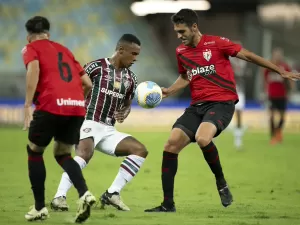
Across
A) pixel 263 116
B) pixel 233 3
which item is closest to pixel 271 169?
pixel 263 116

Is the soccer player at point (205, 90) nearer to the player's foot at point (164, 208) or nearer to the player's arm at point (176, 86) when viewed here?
the player's foot at point (164, 208)

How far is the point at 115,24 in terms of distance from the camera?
1293 inches

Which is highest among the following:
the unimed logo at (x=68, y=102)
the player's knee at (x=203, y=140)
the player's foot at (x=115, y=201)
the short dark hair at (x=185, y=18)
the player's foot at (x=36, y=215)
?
the short dark hair at (x=185, y=18)

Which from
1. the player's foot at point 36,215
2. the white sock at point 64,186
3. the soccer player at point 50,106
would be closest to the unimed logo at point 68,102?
the soccer player at point 50,106

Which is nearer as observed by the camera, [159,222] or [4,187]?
[159,222]

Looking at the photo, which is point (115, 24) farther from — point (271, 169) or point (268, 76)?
point (271, 169)

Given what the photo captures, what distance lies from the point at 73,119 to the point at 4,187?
143 inches

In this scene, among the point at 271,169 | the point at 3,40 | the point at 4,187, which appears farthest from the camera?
the point at 3,40

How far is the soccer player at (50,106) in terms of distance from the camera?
6973mm

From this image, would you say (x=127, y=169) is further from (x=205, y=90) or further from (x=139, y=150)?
(x=205, y=90)

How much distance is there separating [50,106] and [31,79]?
0.31 meters

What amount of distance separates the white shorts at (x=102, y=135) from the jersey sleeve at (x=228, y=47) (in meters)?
1.48

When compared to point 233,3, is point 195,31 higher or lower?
lower

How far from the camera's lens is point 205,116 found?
8430mm
